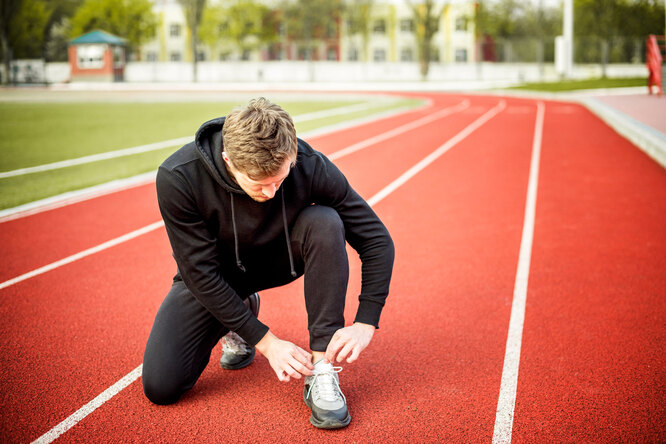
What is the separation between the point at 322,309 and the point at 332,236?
1.08 feet

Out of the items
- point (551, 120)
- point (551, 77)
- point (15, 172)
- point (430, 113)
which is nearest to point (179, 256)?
point (15, 172)

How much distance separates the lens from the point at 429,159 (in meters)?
10.8

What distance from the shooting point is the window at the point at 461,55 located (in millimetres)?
65625

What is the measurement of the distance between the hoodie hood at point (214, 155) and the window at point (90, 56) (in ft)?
166

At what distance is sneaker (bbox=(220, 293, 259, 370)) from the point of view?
339cm

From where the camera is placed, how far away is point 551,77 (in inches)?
1859

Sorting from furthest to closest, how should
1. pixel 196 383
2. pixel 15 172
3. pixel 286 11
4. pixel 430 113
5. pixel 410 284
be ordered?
pixel 286 11 < pixel 430 113 < pixel 15 172 < pixel 410 284 < pixel 196 383

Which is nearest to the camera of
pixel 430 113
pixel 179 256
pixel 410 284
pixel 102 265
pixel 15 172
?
pixel 179 256

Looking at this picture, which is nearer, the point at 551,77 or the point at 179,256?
the point at 179,256

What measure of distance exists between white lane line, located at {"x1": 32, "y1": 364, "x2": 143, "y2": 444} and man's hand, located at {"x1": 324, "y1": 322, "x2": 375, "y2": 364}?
3.81ft

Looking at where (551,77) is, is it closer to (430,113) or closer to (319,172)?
(430,113)

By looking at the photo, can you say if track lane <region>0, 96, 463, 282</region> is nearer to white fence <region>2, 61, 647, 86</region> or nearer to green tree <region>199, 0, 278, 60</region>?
white fence <region>2, 61, 647, 86</region>

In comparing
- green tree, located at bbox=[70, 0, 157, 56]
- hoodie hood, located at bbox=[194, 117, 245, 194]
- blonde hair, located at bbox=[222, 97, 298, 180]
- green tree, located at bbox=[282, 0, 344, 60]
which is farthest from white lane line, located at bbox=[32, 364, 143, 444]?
green tree, located at bbox=[70, 0, 157, 56]

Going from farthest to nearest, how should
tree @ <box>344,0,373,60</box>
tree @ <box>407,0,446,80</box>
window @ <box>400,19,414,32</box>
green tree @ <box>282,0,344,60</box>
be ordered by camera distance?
window @ <box>400,19,414,32</box>
green tree @ <box>282,0,344,60</box>
tree @ <box>344,0,373,60</box>
tree @ <box>407,0,446,80</box>
